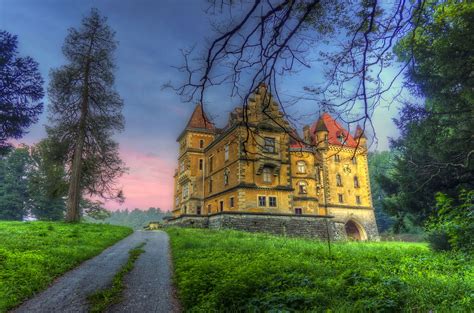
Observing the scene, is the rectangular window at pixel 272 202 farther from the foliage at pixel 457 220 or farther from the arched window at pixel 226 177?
the foliage at pixel 457 220

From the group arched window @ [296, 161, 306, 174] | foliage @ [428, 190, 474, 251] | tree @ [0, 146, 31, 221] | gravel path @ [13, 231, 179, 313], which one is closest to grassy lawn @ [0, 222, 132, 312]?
gravel path @ [13, 231, 179, 313]

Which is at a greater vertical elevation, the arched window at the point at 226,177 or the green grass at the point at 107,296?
the arched window at the point at 226,177

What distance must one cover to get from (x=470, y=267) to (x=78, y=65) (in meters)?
28.7

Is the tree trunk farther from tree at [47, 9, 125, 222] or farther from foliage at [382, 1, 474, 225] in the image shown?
foliage at [382, 1, 474, 225]

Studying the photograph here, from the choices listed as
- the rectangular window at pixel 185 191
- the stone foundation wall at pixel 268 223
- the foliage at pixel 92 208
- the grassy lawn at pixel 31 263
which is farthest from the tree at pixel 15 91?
the foliage at pixel 92 208

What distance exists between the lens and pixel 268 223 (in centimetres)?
2819

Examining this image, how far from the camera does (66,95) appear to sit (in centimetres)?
2442

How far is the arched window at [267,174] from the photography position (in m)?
31.9

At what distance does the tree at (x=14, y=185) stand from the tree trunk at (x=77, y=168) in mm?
37600

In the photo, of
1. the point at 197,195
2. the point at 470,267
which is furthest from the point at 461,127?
the point at 197,195

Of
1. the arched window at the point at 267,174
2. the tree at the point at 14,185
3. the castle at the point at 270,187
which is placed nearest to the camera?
the castle at the point at 270,187

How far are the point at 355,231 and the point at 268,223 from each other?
2351 cm

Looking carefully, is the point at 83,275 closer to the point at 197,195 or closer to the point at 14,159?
the point at 197,195

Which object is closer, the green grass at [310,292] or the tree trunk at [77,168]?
the green grass at [310,292]
